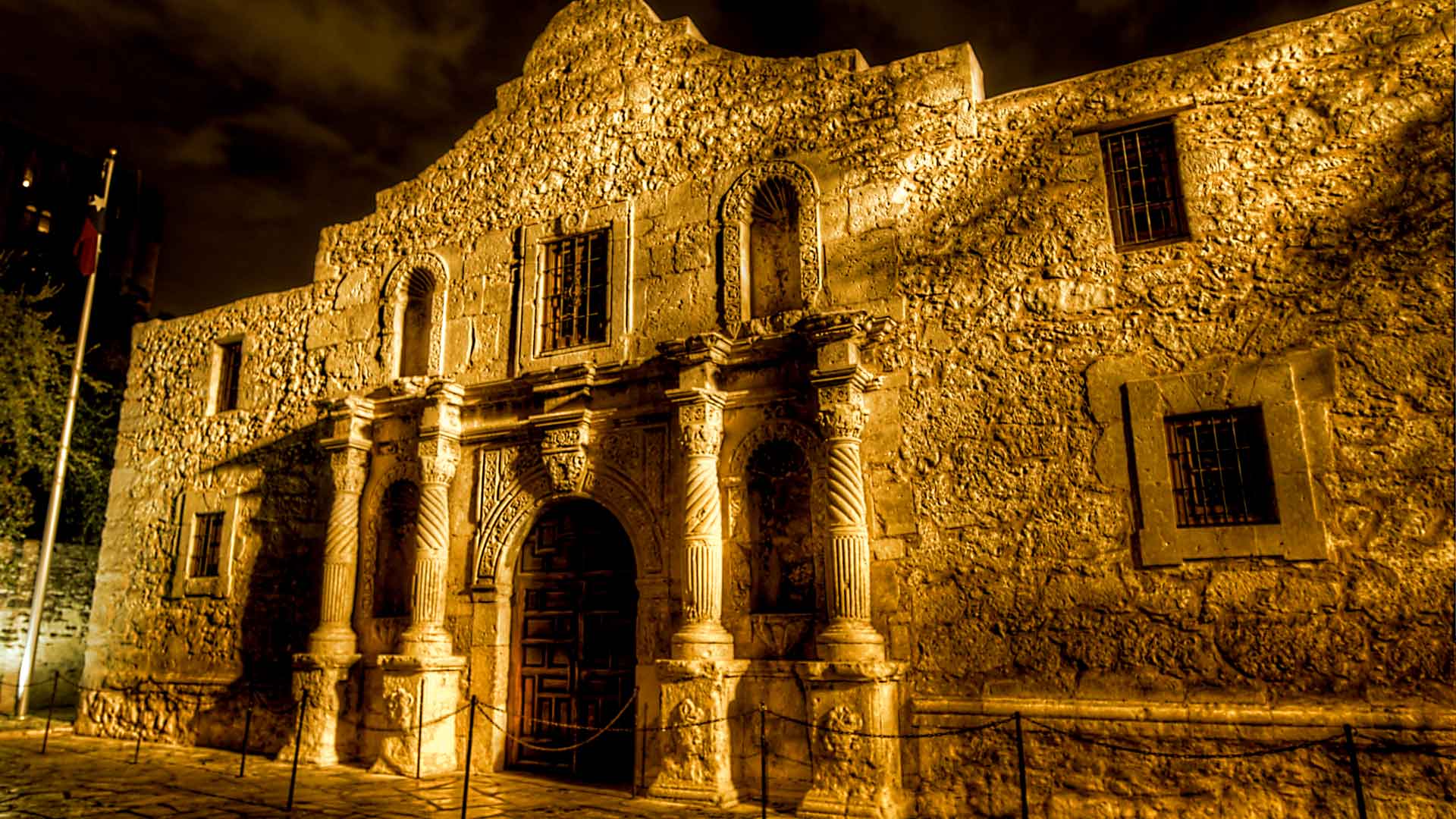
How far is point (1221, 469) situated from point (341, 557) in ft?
28.9

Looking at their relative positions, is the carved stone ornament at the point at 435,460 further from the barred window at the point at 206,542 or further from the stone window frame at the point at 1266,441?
the stone window frame at the point at 1266,441

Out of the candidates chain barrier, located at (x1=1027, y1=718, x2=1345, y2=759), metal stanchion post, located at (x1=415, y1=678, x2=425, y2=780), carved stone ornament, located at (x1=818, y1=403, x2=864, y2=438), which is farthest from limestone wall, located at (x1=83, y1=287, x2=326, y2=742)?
chain barrier, located at (x1=1027, y1=718, x2=1345, y2=759)

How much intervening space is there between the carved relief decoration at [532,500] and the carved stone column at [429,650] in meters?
0.40

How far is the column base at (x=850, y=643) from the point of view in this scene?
7.23 m

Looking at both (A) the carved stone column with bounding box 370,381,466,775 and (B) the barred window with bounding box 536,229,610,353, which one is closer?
(A) the carved stone column with bounding box 370,381,466,775

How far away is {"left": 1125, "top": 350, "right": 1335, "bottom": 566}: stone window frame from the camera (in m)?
6.52

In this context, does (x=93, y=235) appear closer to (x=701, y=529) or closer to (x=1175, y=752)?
(x=701, y=529)

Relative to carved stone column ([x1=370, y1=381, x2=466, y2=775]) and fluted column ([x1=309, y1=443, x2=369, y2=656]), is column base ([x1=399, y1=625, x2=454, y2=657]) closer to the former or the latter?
carved stone column ([x1=370, y1=381, x2=466, y2=775])

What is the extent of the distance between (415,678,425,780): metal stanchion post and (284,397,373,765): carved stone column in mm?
1298

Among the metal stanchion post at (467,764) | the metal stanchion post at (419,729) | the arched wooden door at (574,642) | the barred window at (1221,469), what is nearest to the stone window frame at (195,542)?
the metal stanchion post at (419,729)

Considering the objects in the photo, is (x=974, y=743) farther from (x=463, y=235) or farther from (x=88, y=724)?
(x=88, y=724)

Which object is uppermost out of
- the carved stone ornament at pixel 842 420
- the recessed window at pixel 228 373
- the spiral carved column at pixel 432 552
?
the recessed window at pixel 228 373

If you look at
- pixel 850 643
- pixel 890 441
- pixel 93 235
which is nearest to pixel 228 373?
pixel 93 235

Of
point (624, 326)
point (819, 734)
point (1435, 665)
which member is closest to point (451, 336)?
point (624, 326)
